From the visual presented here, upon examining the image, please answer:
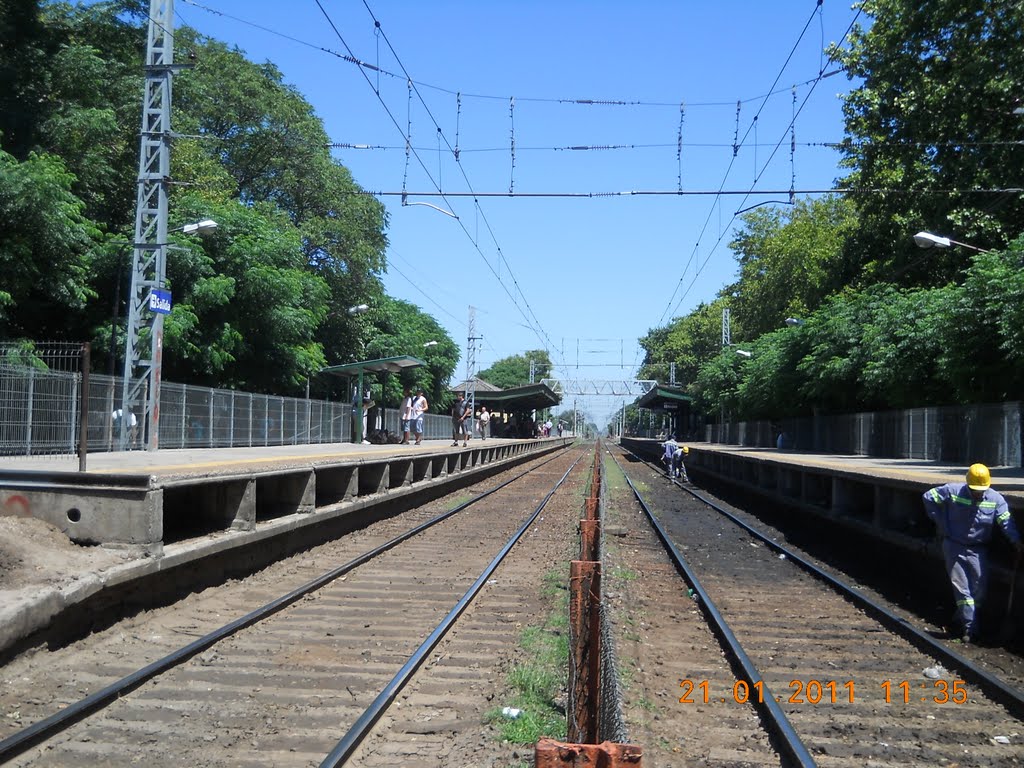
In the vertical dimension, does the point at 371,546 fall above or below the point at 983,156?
below

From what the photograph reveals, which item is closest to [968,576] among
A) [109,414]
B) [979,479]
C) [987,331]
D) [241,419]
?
[979,479]

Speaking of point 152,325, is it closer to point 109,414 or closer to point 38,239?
point 109,414

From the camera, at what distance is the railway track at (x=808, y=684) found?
562cm

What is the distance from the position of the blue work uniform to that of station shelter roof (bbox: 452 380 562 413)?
50.8m

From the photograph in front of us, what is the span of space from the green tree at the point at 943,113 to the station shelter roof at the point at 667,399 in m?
31.5

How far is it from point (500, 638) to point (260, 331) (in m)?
26.6

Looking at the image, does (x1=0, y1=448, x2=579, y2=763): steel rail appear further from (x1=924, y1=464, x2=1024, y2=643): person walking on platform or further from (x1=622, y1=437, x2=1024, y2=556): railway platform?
(x1=622, y1=437, x2=1024, y2=556): railway platform

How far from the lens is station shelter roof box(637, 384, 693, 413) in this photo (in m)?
63.4

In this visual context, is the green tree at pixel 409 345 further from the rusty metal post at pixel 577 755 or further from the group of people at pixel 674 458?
the rusty metal post at pixel 577 755

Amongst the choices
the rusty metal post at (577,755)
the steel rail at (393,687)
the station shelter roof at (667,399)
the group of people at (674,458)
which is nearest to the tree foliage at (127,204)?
the group of people at (674,458)

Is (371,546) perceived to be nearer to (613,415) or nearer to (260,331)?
(260,331)

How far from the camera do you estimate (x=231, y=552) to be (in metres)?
10.4

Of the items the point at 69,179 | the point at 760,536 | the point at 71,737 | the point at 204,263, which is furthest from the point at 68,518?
the point at 204,263

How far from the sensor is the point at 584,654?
4.96 m
